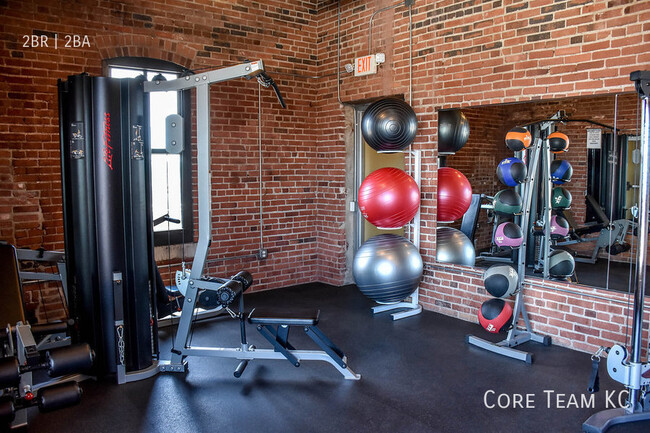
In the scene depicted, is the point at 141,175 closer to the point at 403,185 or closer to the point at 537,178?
the point at 403,185

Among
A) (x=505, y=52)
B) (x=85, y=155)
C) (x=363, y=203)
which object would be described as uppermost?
(x=505, y=52)

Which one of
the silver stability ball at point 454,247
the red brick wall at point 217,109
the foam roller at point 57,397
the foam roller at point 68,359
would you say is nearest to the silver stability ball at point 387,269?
the silver stability ball at point 454,247

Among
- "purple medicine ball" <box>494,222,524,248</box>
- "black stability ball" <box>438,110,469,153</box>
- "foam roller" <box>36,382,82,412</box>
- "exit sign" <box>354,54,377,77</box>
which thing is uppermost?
"exit sign" <box>354,54,377,77</box>

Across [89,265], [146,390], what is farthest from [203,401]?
[89,265]

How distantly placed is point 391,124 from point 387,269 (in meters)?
1.28

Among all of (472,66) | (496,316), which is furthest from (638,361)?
(472,66)

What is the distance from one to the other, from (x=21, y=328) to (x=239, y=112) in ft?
12.2

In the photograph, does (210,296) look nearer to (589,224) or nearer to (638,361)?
(638,361)

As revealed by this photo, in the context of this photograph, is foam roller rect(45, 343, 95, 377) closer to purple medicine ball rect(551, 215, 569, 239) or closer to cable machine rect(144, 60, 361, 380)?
cable machine rect(144, 60, 361, 380)

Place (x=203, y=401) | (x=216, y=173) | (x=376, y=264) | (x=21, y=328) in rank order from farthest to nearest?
(x=216, y=173) → (x=376, y=264) → (x=203, y=401) → (x=21, y=328)

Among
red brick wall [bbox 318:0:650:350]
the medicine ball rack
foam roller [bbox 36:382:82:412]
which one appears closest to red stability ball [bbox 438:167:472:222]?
red brick wall [bbox 318:0:650:350]

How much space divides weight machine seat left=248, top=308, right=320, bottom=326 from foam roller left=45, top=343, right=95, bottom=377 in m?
1.55

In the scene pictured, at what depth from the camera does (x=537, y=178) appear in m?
4.20

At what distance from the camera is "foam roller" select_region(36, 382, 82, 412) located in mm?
1822
